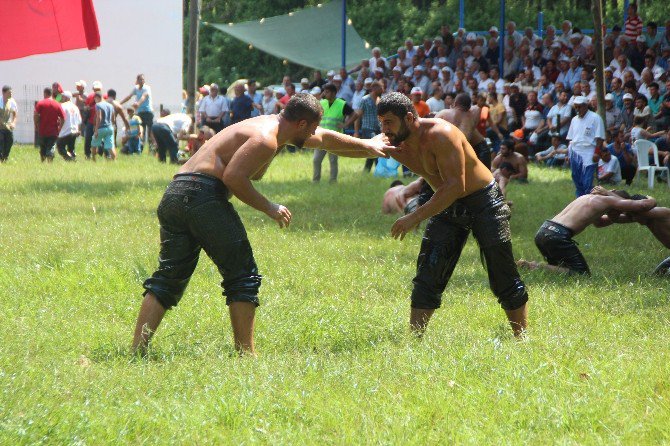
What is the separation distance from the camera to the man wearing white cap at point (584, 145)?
1552cm

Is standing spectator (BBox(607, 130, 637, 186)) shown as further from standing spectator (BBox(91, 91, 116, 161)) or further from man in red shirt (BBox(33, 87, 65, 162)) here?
man in red shirt (BBox(33, 87, 65, 162))

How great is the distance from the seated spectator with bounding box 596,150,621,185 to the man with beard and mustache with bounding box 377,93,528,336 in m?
11.5

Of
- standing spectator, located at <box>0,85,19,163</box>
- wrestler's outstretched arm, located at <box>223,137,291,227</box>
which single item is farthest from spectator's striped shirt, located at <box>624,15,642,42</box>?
A: wrestler's outstretched arm, located at <box>223,137,291,227</box>

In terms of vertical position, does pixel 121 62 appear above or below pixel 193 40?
below

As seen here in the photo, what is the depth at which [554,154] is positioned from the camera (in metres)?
20.5

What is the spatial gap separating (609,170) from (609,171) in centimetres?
2

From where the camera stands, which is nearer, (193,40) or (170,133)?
(193,40)

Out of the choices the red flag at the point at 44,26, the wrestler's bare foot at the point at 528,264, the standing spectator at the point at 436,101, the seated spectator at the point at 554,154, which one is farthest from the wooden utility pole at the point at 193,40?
the red flag at the point at 44,26

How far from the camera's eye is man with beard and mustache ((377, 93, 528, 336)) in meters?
6.59

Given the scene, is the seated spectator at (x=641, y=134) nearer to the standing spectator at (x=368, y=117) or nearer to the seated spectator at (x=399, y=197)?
the standing spectator at (x=368, y=117)

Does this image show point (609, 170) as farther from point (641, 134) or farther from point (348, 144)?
point (348, 144)

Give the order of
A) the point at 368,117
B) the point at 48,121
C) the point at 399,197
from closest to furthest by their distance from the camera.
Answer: the point at 399,197 → the point at 368,117 → the point at 48,121

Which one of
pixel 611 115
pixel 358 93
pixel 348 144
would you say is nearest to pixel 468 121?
pixel 348 144

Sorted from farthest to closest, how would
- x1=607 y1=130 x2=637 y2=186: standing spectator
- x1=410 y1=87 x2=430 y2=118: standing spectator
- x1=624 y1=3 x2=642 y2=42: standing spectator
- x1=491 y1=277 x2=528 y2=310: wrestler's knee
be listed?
x1=624 y1=3 x2=642 y2=42: standing spectator
x1=410 y1=87 x2=430 y2=118: standing spectator
x1=607 y1=130 x2=637 y2=186: standing spectator
x1=491 y1=277 x2=528 y2=310: wrestler's knee
